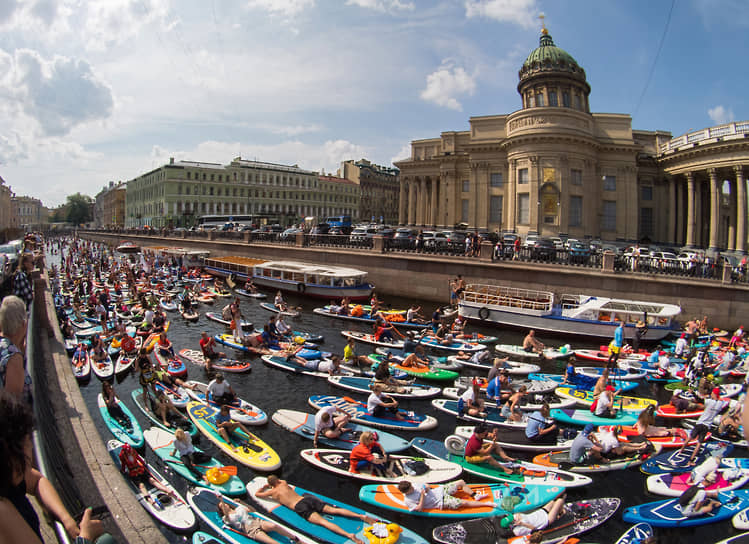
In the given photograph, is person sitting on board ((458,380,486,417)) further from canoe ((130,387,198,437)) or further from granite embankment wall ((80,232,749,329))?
granite embankment wall ((80,232,749,329))

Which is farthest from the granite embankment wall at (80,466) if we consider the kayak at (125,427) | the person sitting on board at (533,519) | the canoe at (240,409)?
the person sitting on board at (533,519)

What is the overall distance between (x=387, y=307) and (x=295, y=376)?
41.7ft

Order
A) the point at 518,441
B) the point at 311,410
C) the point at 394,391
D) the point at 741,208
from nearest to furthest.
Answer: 1. the point at 518,441
2. the point at 311,410
3. the point at 394,391
4. the point at 741,208

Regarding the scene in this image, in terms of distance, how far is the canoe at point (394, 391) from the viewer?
14.5 metres

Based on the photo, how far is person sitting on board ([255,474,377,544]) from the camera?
25.8 feet

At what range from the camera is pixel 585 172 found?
49844 millimetres

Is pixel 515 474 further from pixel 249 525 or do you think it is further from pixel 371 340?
pixel 371 340

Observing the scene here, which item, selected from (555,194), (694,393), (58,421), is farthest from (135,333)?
(555,194)

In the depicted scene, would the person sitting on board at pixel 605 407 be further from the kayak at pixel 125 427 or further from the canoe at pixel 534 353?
the kayak at pixel 125 427

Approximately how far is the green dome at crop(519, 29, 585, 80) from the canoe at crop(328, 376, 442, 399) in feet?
186

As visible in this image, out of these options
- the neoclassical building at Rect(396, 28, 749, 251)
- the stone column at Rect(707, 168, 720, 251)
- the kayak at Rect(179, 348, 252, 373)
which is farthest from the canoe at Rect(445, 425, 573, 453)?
the stone column at Rect(707, 168, 720, 251)

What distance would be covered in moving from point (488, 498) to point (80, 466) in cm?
724

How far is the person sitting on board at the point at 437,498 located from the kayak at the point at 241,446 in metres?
3.28

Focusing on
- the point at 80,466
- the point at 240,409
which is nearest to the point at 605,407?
the point at 240,409
